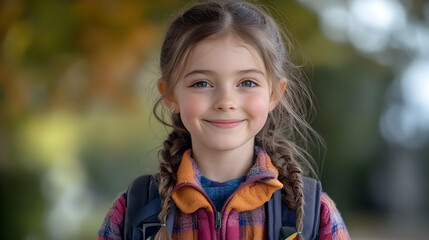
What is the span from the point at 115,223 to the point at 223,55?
478 mm

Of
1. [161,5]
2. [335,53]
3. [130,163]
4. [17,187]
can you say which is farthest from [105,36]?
[335,53]

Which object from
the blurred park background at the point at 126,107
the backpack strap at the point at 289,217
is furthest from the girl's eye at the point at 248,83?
the blurred park background at the point at 126,107

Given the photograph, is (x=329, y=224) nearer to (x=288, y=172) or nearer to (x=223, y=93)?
(x=288, y=172)

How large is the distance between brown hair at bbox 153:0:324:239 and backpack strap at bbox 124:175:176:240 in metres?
0.03

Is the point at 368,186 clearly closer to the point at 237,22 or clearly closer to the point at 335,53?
the point at 335,53

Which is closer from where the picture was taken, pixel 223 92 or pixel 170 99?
pixel 223 92

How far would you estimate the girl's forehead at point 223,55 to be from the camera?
1312 mm

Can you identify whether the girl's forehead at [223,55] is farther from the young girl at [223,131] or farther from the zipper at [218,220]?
the zipper at [218,220]

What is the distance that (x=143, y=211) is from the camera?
53.9 inches

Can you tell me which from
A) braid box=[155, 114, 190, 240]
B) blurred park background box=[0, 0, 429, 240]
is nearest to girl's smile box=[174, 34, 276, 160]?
braid box=[155, 114, 190, 240]

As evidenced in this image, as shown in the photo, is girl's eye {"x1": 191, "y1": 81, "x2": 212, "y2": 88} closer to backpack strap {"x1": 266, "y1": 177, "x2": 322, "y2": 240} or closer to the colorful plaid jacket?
the colorful plaid jacket

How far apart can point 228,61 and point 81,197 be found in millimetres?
2827

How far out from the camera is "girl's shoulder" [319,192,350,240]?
4.47ft

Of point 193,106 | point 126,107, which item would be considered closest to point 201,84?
point 193,106
